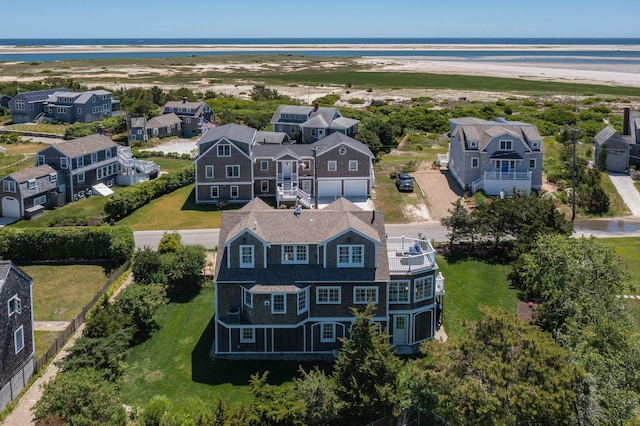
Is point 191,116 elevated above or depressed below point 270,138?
above

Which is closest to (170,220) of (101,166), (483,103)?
(101,166)

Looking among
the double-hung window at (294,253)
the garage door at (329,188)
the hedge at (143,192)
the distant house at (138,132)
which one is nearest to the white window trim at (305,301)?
the double-hung window at (294,253)

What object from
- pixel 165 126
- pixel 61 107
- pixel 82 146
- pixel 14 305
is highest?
pixel 61 107

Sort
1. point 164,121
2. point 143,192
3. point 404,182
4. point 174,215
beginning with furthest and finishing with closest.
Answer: point 164,121
point 404,182
point 143,192
point 174,215

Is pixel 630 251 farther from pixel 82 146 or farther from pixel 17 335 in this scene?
pixel 82 146

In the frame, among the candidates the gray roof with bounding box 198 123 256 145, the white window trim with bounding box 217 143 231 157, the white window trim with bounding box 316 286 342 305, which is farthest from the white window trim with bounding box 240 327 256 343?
the gray roof with bounding box 198 123 256 145

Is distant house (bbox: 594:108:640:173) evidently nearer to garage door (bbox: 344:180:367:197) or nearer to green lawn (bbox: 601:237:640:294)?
green lawn (bbox: 601:237:640:294)

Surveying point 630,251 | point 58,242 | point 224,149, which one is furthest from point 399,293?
point 224,149
